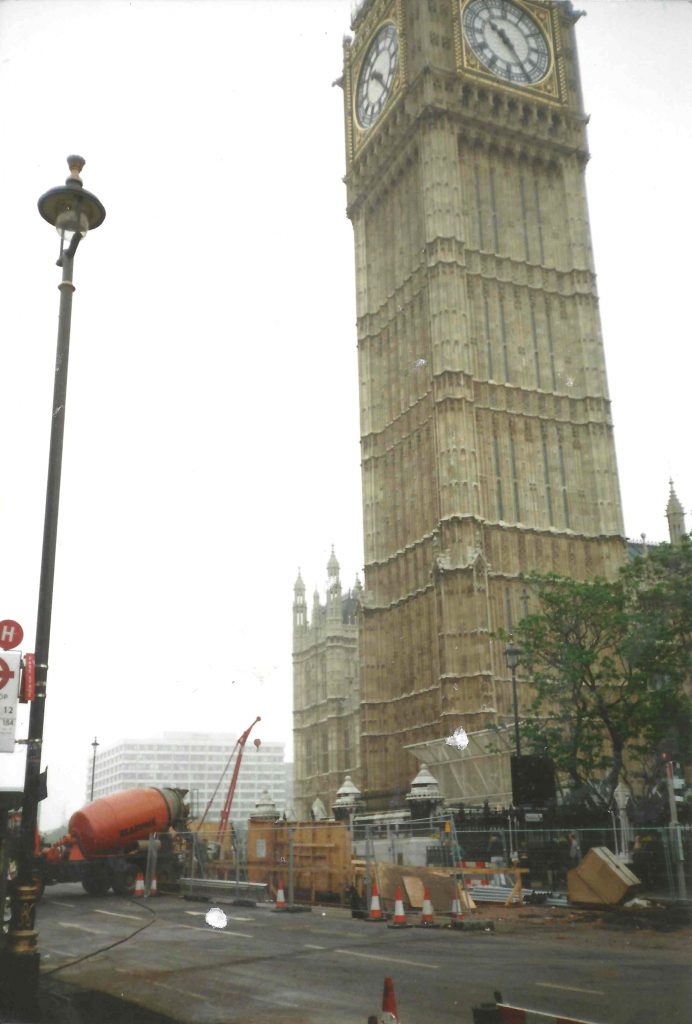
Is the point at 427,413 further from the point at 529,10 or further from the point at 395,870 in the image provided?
the point at 395,870

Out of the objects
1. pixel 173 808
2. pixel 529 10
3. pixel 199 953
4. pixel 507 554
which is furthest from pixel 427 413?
pixel 199 953

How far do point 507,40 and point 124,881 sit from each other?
51.7 m

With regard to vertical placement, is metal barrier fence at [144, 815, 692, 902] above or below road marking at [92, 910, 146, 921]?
above

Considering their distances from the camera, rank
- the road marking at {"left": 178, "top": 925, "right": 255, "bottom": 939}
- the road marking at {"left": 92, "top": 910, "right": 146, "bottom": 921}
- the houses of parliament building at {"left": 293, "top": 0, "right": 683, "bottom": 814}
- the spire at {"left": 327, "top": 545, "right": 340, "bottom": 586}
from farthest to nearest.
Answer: the spire at {"left": 327, "top": 545, "right": 340, "bottom": 586}, the houses of parliament building at {"left": 293, "top": 0, "right": 683, "bottom": 814}, the road marking at {"left": 92, "top": 910, "right": 146, "bottom": 921}, the road marking at {"left": 178, "top": 925, "right": 255, "bottom": 939}

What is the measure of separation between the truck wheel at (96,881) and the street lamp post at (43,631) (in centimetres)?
1753

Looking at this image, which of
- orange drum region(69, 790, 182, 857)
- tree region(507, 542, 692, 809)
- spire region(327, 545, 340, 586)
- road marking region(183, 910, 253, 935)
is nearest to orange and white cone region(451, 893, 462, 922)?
road marking region(183, 910, 253, 935)

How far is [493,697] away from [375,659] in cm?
1034

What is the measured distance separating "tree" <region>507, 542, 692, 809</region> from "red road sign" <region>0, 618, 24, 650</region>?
19714 millimetres

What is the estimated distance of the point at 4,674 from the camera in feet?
29.8

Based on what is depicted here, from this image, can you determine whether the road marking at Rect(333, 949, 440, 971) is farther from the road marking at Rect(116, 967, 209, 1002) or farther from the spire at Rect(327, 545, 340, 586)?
the spire at Rect(327, 545, 340, 586)

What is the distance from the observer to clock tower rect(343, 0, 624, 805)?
1884 inches

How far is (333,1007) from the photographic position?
8602mm

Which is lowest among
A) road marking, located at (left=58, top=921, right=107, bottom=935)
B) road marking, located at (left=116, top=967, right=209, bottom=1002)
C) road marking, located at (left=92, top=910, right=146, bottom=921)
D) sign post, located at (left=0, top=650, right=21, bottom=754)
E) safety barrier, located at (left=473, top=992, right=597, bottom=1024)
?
road marking, located at (left=92, top=910, right=146, bottom=921)

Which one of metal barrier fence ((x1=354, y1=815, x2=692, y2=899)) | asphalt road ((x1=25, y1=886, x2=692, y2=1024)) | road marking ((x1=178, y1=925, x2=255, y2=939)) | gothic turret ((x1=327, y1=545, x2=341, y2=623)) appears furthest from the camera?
gothic turret ((x1=327, y1=545, x2=341, y2=623))
